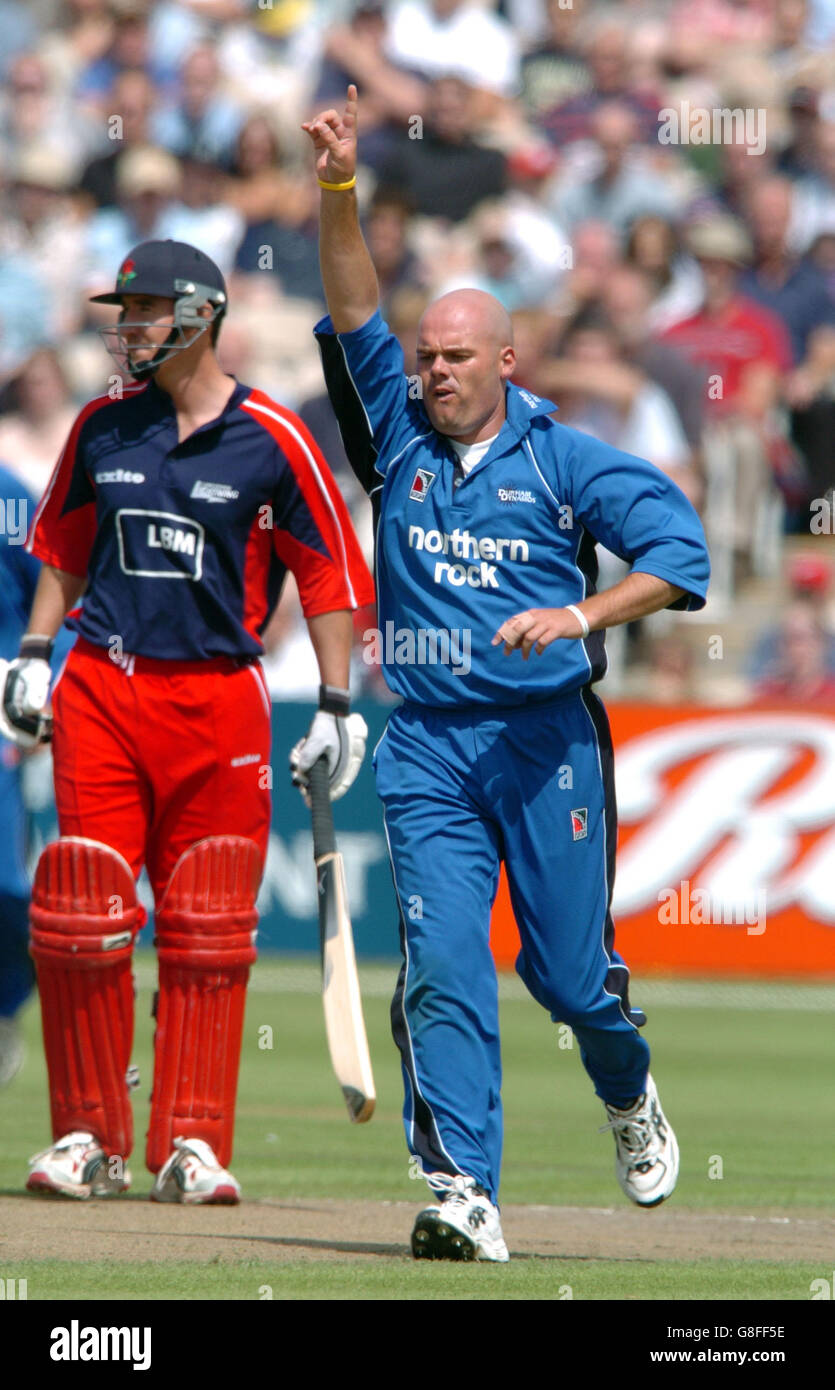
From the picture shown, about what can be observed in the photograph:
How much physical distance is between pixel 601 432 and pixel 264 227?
3.41 m

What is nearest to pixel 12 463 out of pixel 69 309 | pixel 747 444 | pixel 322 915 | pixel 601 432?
pixel 69 309

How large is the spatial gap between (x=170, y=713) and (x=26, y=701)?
1.57 feet

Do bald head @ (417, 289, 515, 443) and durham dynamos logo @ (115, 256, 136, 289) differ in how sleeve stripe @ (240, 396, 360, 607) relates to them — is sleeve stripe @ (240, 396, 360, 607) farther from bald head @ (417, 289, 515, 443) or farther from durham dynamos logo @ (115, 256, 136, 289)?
bald head @ (417, 289, 515, 443)

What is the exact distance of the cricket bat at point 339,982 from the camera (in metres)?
5.84

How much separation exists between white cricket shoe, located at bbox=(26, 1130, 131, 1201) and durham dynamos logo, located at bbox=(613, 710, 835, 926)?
21.6 feet

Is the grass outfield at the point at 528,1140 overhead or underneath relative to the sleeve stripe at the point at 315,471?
underneath

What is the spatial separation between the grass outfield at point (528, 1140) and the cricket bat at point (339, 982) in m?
0.42

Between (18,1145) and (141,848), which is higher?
(141,848)

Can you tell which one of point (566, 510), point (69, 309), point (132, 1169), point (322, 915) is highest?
point (69, 309)

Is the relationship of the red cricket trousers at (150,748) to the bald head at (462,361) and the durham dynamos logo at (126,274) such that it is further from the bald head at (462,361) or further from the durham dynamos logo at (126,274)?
the bald head at (462,361)

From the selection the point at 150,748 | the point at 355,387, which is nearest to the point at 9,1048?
the point at 150,748

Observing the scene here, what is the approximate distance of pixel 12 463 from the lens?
14.4m

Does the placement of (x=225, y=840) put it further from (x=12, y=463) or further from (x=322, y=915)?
(x=12, y=463)

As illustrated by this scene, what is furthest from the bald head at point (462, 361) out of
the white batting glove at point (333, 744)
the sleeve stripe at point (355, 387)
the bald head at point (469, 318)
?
the white batting glove at point (333, 744)
